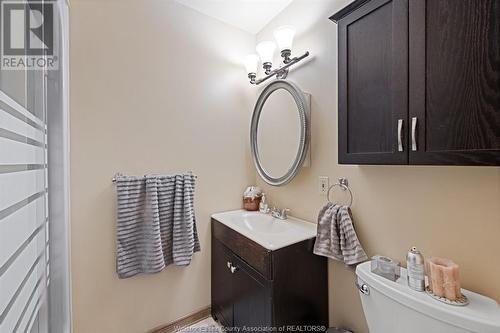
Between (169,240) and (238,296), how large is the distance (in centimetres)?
61

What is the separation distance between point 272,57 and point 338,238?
136 cm

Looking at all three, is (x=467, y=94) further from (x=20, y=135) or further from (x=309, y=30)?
(x=20, y=135)

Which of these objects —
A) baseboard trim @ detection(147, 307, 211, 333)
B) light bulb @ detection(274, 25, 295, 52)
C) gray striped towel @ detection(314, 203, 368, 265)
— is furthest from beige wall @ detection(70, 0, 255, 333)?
gray striped towel @ detection(314, 203, 368, 265)

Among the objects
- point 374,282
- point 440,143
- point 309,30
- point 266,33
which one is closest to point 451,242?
point 374,282

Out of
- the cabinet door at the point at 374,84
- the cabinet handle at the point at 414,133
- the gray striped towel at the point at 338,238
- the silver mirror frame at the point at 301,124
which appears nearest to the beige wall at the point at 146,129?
the silver mirror frame at the point at 301,124

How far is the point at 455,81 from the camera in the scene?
726 mm

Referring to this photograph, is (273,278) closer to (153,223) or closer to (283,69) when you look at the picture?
(153,223)

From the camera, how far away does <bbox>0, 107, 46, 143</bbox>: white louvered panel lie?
619 mm

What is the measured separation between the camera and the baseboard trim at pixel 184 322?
164cm

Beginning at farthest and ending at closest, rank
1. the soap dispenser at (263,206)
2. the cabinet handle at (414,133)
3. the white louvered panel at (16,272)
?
the soap dispenser at (263,206) < the cabinet handle at (414,133) < the white louvered panel at (16,272)

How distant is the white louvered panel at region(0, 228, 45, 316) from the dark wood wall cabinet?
1.26 m

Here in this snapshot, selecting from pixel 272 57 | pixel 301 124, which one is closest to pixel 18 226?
pixel 301 124

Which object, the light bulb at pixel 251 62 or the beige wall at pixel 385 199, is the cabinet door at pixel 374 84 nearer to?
the beige wall at pixel 385 199

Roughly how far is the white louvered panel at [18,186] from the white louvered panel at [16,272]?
17 centimetres
